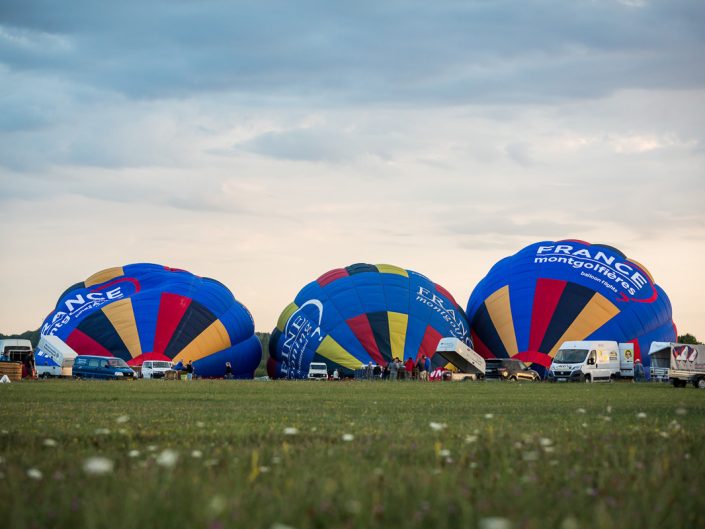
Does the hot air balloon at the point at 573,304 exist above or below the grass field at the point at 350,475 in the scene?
above

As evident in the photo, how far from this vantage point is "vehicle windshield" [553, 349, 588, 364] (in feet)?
121

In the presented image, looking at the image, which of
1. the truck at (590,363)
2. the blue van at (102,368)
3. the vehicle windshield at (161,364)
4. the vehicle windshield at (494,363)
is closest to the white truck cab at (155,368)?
the vehicle windshield at (161,364)

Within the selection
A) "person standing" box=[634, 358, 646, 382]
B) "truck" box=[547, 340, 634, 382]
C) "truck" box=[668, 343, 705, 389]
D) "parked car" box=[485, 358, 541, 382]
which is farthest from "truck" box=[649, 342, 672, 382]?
"parked car" box=[485, 358, 541, 382]

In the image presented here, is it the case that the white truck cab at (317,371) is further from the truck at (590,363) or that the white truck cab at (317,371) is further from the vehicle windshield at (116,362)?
the truck at (590,363)

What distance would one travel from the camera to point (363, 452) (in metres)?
6.51

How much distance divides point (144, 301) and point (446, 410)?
97.1ft

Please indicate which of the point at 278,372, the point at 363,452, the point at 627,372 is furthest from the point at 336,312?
the point at 363,452

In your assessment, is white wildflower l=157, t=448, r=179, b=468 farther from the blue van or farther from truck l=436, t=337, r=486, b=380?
the blue van

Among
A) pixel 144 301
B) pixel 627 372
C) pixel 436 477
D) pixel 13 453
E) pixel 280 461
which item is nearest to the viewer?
pixel 436 477

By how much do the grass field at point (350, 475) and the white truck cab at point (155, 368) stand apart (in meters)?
29.5

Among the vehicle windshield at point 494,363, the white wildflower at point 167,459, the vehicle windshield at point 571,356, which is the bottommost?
the white wildflower at point 167,459

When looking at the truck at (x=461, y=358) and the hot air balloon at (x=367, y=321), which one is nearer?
the truck at (x=461, y=358)

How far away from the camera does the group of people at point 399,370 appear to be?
37625 millimetres

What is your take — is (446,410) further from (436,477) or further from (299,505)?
(299,505)
